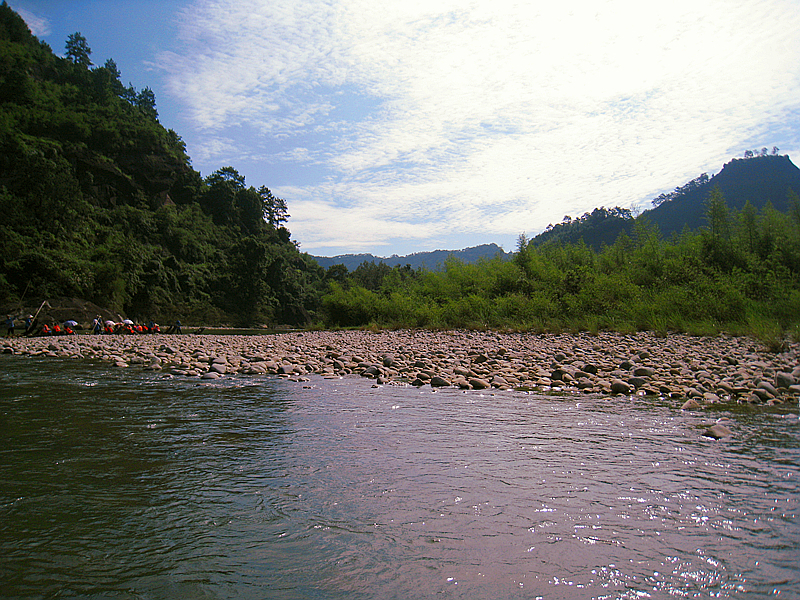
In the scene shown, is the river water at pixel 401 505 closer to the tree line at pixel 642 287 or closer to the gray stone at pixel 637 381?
the gray stone at pixel 637 381

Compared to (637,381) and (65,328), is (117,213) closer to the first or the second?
(65,328)

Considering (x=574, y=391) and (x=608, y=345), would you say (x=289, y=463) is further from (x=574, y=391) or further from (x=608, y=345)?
(x=608, y=345)

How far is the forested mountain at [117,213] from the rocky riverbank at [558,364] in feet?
75.8

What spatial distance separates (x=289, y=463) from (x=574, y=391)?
→ 4.35m

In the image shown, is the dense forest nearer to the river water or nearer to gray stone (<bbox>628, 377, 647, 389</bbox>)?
gray stone (<bbox>628, 377, 647, 389</bbox>)

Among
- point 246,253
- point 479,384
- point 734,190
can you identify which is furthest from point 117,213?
point 734,190

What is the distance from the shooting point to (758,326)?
30.7 ft

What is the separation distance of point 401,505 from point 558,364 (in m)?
5.77

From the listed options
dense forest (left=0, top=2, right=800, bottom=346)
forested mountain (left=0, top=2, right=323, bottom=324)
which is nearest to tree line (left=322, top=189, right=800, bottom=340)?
dense forest (left=0, top=2, right=800, bottom=346)

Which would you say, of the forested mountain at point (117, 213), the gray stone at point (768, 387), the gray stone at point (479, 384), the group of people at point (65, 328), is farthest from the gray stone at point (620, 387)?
the forested mountain at point (117, 213)

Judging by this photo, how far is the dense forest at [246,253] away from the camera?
47.8ft

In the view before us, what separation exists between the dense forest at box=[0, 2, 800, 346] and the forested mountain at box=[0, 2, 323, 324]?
0.54ft

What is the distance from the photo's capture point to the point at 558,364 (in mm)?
7633

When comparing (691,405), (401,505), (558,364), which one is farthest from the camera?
(558,364)
